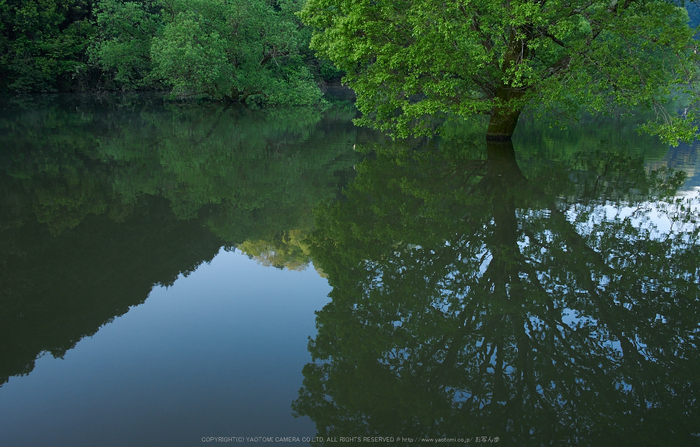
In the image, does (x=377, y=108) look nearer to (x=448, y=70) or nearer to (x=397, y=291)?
(x=448, y=70)

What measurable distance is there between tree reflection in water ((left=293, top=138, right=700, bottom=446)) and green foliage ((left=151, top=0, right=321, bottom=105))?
2818cm

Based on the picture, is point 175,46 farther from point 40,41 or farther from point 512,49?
point 512,49

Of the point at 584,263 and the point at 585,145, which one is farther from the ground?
the point at 585,145

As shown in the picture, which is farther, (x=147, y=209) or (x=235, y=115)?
(x=235, y=115)

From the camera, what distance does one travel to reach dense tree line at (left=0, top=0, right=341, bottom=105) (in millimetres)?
33906

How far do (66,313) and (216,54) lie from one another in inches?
1231

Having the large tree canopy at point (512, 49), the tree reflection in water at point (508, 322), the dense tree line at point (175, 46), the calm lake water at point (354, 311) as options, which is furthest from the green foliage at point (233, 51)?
the tree reflection in water at point (508, 322)

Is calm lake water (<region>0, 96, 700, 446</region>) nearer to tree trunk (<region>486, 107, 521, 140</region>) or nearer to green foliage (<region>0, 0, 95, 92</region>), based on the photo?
tree trunk (<region>486, 107, 521, 140</region>)

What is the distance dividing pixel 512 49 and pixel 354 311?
571 inches

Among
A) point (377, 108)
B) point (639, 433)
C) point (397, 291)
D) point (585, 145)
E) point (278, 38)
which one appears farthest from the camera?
point (278, 38)

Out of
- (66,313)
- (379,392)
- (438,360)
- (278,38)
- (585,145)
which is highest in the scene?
(278,38)

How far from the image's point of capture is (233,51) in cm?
3638

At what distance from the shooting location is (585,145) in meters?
20.1

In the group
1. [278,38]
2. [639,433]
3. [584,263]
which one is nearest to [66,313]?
[639,433]
